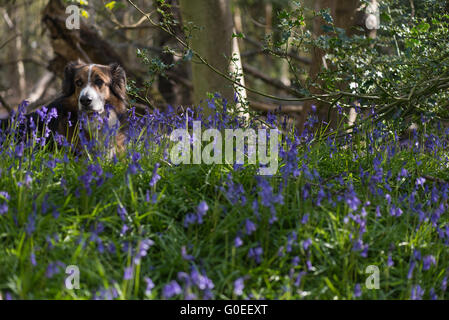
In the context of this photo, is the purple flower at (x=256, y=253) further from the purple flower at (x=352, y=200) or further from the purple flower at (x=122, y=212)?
the purple flower at (x=122, y=212)

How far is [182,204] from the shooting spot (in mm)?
3428

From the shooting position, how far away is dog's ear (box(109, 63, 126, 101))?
18.2ft

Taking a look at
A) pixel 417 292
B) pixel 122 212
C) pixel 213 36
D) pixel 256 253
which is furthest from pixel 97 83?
pixel 417 292

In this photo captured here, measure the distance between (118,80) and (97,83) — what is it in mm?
246

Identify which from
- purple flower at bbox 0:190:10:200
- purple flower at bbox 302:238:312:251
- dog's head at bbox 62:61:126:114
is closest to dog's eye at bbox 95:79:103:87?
dog's head at bbox 62:61:126:114

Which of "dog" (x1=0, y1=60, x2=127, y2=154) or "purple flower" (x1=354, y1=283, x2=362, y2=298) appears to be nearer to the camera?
"purple flower" (x1=354, y1=283, x2=362, y2=298)

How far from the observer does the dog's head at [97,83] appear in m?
5.38

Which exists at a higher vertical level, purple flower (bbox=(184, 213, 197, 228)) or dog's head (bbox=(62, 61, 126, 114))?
dog's head (bbox=(62, 61, 126, 114))

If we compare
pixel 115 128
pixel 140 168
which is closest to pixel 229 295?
pixel 140 168

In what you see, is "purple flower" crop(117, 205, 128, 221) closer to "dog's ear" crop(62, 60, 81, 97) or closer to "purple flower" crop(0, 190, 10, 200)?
"purple flower" crop(0, 190, 10, 200)

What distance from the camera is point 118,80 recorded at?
219 inches

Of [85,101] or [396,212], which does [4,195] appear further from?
[396,212]
